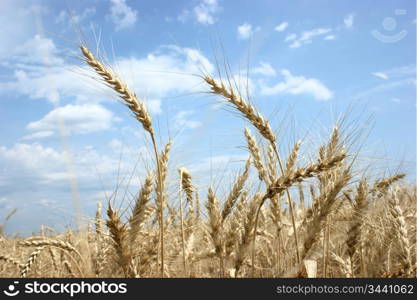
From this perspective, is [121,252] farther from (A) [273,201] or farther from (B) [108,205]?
(A) [273,201]

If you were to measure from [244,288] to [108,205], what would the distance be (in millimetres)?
913

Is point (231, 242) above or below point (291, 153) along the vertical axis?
below

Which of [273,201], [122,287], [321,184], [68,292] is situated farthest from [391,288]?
[68,292]

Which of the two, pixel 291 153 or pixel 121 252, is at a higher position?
pixel 291 153

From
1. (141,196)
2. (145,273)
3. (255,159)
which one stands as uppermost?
(255,159)

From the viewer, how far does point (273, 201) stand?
3.35 m

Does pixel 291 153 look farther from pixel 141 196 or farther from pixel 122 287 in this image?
pixel 122 287

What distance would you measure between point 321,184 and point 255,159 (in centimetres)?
70

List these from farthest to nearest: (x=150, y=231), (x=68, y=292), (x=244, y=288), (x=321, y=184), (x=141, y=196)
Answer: (x=150, y=231), (x=321, y=184), (x=141, y=196), (x=68, y=292), (x=244, y=288)

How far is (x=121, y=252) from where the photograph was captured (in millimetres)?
2523

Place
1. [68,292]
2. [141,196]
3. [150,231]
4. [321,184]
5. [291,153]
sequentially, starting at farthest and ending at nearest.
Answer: [291,153] < [150,231] < [321,184] < [141,196] < [68,292]

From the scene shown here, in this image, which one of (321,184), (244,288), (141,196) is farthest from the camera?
(321,184)

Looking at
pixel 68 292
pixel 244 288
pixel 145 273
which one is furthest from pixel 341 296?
pixel 68 292

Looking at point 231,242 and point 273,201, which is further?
point 273,201
